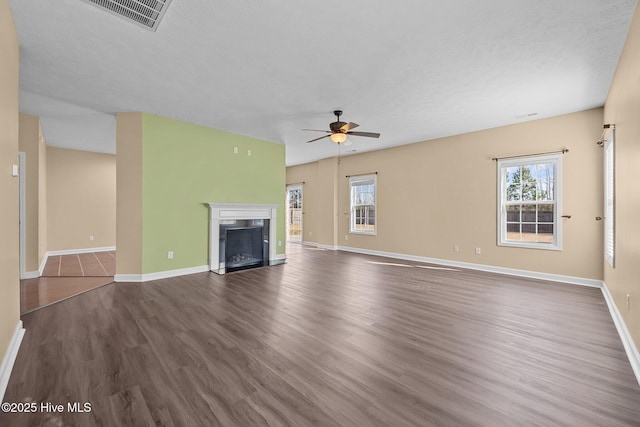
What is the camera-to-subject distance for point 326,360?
2.13 metres

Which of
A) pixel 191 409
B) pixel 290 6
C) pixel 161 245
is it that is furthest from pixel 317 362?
pixel 161 245

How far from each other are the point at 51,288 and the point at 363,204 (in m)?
6.25

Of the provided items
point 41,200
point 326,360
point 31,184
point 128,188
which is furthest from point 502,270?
point 41,200

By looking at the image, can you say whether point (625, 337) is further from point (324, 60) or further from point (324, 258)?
point (324, 258)

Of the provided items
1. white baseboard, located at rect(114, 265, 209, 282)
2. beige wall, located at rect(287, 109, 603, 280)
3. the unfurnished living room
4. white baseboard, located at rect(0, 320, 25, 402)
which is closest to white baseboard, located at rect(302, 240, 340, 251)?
beige wall, located at rect(287, 109, 603, 280)

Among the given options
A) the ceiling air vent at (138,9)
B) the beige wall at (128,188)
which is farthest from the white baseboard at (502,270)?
the ceiling air vent at (138,9)

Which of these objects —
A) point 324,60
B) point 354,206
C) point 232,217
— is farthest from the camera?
point 354,206

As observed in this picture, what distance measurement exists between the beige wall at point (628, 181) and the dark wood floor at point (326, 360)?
41 centimetres

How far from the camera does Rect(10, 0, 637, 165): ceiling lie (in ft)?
7.34

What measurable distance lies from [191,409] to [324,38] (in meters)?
2.95

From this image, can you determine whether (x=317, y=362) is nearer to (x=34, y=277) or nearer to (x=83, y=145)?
(x=34, y=277)

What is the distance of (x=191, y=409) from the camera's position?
1.60 m

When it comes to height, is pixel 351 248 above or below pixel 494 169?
below

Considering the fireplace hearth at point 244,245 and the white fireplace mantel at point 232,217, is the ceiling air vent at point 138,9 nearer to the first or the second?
the white fireplace mantel at point 232,217
